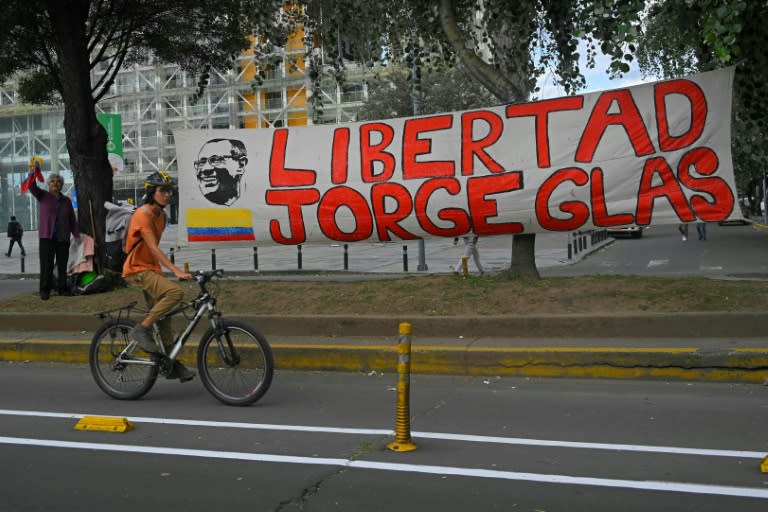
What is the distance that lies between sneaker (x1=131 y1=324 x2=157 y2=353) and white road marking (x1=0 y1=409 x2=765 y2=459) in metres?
0.73

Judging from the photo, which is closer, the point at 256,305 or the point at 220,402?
the point at 220,402

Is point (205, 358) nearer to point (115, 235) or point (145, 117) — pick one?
point (115, 235)

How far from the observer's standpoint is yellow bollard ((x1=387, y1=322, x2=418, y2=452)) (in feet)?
17.5

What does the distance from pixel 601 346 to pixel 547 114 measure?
11.0ft

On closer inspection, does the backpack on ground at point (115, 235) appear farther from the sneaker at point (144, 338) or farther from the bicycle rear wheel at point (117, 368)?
the sneaker at point (144, 338)

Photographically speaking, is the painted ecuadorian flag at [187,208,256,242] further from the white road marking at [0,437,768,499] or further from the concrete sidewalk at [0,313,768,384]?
the white road marking at [0,437,768,499]

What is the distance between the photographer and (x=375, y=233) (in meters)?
10.8

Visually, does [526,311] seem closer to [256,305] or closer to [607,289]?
[607,289]

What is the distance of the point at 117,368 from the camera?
746 centimetres

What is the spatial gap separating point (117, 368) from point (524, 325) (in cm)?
420

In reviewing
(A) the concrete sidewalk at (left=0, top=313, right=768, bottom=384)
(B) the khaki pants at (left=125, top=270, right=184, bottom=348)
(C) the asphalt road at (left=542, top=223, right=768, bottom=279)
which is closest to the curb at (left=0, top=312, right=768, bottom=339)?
(A) the concrete sidewalk at (left=0, top=313, right=768, bottom=384)

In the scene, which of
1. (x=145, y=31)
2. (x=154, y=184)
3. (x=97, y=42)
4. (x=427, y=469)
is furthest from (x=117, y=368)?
(x=145, y=31)

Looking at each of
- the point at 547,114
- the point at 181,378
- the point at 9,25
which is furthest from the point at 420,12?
the point at 9,25

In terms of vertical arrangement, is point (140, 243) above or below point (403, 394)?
above
